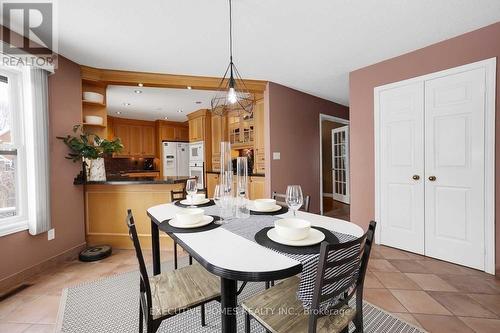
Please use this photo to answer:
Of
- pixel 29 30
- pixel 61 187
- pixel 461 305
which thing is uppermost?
pixel 29 30

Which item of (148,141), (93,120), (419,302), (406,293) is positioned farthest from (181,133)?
(419,302)

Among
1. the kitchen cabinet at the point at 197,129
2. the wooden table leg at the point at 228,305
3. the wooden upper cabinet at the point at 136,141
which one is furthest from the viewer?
the wooden upper cabinet at the point at 136,141

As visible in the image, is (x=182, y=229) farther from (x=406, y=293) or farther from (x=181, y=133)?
(x=181, y=133)

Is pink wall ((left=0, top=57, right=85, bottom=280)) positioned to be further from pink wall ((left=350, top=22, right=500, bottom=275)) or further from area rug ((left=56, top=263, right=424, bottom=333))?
pink wall ((left=350, top=22, right=500, bottom=275))

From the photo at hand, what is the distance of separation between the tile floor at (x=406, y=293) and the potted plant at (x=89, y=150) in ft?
3.61

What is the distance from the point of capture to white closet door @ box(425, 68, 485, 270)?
229 centimetres

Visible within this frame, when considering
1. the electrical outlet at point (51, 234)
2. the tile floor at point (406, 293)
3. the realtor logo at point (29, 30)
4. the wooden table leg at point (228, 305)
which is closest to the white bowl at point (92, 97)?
the realtor logo at point (29, 30)

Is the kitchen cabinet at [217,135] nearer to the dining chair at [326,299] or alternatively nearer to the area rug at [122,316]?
the area rug at [122,316]

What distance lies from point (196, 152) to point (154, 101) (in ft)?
5.12

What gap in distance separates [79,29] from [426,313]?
3.67 metres

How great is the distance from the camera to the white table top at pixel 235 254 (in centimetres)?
86

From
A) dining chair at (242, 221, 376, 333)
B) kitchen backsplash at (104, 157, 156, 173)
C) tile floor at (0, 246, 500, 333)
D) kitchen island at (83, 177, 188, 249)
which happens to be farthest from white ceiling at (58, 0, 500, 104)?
kitchen backsplash at (104, 157, 156, 173)

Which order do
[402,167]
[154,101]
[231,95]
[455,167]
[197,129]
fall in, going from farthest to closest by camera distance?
[197,129], [154,101], [402,167], [455,167], [231,95]

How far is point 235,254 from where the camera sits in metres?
0.99
